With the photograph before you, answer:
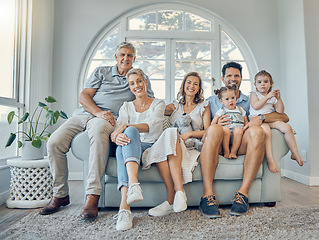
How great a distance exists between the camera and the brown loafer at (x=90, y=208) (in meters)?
1.58

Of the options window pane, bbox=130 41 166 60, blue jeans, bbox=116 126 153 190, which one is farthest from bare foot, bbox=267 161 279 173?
window pane, bbox=130 41 166 60

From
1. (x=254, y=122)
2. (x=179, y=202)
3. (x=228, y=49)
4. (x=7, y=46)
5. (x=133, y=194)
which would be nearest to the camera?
(x=133, y=194)

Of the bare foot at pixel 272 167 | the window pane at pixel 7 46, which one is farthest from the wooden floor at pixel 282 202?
the window pane at pixel 7 46

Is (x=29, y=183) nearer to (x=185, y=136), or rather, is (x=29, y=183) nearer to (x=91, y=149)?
(x=91, y=149)

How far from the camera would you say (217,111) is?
2260 millimetres

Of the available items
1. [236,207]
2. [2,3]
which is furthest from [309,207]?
[2,3]

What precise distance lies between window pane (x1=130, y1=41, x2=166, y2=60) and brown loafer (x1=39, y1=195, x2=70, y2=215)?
2.16m

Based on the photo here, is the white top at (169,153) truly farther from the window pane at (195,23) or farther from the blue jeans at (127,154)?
the window pane at (195,23)

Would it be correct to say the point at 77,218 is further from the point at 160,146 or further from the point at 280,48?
the point at 280,48

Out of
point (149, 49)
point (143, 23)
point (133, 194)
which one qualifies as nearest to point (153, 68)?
point (149, 49)

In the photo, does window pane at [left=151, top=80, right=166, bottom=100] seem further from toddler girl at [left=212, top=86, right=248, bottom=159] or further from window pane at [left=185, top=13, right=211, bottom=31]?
toddler girl at [left=212, top=86, right=248, bottom=159]

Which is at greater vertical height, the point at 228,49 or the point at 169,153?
the point at 228,49

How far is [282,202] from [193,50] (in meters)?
2.18

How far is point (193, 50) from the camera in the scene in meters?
3.54
